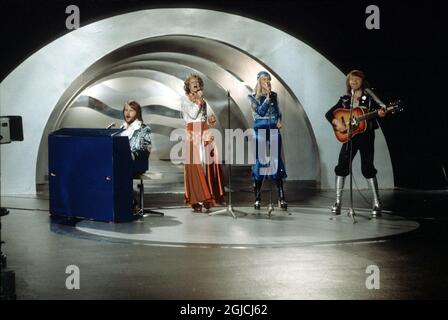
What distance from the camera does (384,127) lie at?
14000 millimetres

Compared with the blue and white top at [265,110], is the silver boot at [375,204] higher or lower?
lower

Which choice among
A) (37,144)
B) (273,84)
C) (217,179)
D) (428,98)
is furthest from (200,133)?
(428,98)

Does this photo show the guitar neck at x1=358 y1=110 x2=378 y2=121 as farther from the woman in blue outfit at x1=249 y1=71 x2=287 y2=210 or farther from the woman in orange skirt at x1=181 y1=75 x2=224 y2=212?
the woman in orange skirt at x1=181 y1=75 x2=224 y2=212

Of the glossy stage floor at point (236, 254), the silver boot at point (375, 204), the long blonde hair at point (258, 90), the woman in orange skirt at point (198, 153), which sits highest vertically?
the long blonde hair at point (258, 90)

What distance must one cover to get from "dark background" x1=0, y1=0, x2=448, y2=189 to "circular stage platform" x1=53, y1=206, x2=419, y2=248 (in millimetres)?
4555

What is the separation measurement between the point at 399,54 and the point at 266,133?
5.07 metres

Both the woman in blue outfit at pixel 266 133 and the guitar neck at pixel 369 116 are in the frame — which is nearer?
the guitar neck at pixel 369 116

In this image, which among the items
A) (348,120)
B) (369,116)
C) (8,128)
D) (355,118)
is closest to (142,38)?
(348,120)

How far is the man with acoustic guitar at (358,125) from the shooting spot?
9.50 meters

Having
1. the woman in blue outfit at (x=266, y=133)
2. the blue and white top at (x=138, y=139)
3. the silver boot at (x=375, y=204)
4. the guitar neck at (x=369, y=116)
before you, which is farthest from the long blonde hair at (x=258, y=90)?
the silver boot at (x=375, y=204)

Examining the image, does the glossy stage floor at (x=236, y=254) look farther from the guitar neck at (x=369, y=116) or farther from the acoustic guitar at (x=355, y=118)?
the guitar neck at (x=369, y=116)

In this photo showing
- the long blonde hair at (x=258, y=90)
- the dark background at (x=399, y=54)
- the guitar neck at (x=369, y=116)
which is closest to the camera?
the guitar neck at (x=369, y=116)

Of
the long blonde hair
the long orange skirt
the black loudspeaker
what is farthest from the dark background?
the black loudspeaker

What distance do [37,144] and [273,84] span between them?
16.6 ft
